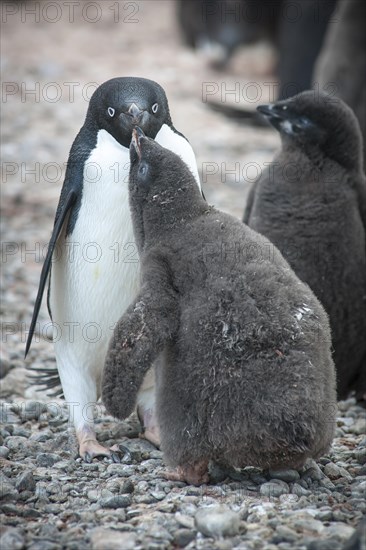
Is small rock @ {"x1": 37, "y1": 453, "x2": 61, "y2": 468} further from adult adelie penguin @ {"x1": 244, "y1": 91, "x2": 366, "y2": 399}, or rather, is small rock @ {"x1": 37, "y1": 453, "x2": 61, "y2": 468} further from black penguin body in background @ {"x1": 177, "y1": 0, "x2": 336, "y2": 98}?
black penguin body in background @ {"x1": 177, "y1": 0, "x2": 336, "y2": 98}

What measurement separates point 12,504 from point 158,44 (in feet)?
37.1

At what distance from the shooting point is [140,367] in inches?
122

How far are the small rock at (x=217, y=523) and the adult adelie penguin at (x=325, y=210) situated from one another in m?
1.80

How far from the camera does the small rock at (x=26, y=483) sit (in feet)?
11.0

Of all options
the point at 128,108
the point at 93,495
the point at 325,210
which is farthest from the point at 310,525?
the point at 325,210

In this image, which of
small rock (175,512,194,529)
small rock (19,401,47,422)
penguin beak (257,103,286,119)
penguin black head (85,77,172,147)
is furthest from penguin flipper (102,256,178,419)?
penguin beak (257,103,286,119)

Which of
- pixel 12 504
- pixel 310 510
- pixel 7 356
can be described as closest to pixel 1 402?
pixel 7 356

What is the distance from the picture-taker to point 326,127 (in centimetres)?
464

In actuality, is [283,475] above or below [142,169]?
below

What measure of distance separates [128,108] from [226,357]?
4.04 ft

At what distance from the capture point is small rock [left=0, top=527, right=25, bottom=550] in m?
2.80

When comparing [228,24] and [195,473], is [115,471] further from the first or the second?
[228,24]

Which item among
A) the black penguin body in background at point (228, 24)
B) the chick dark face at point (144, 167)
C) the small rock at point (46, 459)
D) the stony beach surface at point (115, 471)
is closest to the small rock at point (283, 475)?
the stony beach surface at point (115, 471)

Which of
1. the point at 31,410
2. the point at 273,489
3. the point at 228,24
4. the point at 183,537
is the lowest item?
the point at 228,24
